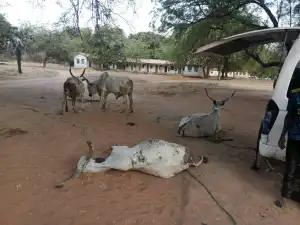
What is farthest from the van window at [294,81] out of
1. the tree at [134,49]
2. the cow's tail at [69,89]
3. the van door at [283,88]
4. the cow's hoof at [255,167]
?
the tree at [134,49]

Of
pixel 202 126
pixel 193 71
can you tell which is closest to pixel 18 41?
pixel 193 71

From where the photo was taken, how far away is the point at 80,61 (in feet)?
184

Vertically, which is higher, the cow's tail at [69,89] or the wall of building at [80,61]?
the cow's tail at [69,89]

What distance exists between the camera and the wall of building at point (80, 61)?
182 ft

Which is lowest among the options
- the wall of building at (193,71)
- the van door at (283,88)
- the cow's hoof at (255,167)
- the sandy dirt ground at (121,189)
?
the wall of building at (193,71)

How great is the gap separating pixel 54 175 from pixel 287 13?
16122mm

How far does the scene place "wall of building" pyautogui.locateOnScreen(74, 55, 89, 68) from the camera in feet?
182

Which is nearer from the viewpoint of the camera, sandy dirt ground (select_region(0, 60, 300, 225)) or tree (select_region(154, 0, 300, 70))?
sandy dirt ground (select_region(0, 60, 300, 225))

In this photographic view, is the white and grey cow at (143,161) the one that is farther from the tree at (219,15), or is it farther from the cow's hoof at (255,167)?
the tree at (219,15)

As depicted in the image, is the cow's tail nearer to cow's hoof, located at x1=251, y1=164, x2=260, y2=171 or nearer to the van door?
cow's hoof, located at x1=251, y1=164, x2=260, y2=171

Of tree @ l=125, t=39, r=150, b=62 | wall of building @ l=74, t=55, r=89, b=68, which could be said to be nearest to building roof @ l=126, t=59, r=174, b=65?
tree @ l=125, t=39, r=150, b=62

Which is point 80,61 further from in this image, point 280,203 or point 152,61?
point 280,203

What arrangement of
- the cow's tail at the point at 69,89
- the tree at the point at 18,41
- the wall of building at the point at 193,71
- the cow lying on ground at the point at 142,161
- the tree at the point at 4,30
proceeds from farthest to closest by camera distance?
the wall of building at the point at 193,71 < the tree at the point at 18,41 < the tree at the point at 4,30 < the cow's tail at the point at 69,89 < the cow lying on ground at the point at 142,161

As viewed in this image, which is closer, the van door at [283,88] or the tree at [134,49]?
the van door at [283,88]
